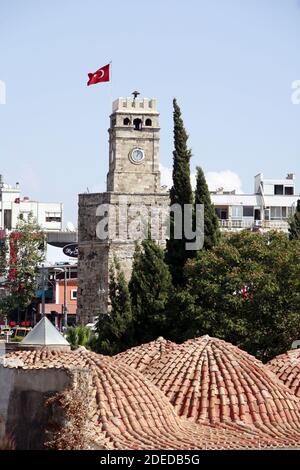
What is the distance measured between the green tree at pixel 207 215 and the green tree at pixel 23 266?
34.2 meters

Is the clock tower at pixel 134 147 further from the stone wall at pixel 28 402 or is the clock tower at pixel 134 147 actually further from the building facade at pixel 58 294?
the stone wall at pixel 28 402

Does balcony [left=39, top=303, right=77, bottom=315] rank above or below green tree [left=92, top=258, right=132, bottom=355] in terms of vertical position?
below

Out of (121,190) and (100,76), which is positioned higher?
(100,76)

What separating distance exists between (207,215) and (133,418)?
118 ft

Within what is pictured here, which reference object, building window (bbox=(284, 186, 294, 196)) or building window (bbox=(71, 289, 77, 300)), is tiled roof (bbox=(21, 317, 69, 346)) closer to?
building window (bbox=(71, 289, 77, 300))

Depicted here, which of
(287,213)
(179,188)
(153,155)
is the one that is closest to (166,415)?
(179,188)

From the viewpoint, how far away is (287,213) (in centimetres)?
11312

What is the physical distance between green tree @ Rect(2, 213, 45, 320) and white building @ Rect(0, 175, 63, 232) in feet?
87.1

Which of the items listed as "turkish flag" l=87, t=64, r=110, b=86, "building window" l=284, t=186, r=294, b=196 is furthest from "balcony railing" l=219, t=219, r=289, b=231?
"turkish flag" l=87, t=64, r=110, b=86

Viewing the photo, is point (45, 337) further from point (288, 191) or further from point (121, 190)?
point (288, 191)

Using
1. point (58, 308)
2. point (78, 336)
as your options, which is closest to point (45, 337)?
point (78, 336)

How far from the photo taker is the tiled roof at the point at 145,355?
3506cm

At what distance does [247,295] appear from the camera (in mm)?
54062

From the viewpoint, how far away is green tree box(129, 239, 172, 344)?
196 feet
